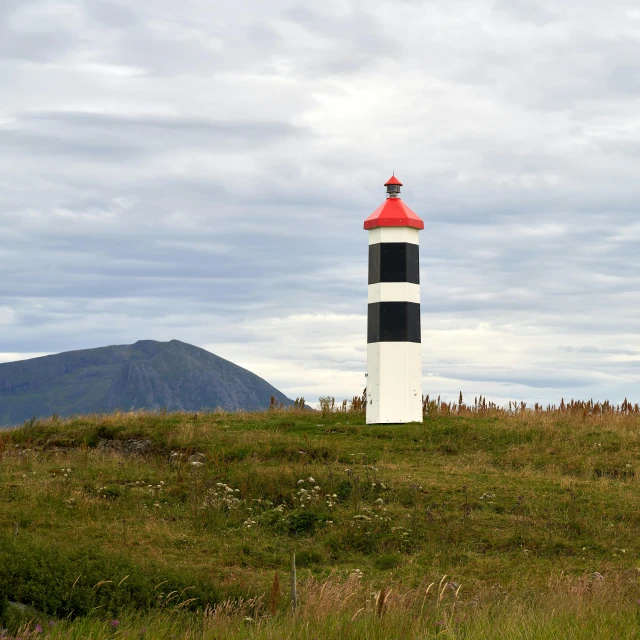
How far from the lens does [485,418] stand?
26.6 meters

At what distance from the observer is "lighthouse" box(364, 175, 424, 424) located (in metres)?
27.1

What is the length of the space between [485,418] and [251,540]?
12.5m

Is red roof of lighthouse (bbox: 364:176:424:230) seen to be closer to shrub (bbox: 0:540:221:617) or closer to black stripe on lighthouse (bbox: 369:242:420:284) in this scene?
black stripe on lighthouse (bbox: 369:242:420:284)

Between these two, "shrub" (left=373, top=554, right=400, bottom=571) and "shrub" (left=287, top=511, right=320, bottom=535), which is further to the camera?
"shrub" (left=287, top=511, right=320, bottom=535)

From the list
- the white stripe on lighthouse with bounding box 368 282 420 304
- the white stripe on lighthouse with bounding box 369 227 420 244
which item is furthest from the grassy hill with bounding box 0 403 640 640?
the white stripe on lighthouse with bounding box 369 227 420 244

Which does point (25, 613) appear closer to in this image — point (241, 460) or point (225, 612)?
point (225, 612)

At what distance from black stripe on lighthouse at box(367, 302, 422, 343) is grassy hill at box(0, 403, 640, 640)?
2.77m

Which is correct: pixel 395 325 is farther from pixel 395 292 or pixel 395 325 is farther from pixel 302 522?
pixel 302 522

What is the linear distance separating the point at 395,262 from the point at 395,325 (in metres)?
1.89

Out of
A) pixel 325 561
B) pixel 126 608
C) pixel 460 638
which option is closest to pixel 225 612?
pixel 126 608

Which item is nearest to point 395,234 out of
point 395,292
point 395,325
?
point 395,292

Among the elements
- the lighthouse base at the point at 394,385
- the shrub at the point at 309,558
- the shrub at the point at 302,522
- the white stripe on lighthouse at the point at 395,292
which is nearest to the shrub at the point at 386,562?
the shrub at the point at 309,558

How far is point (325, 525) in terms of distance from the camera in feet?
54.0

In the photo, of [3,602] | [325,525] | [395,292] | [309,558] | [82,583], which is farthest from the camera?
[395,292]
